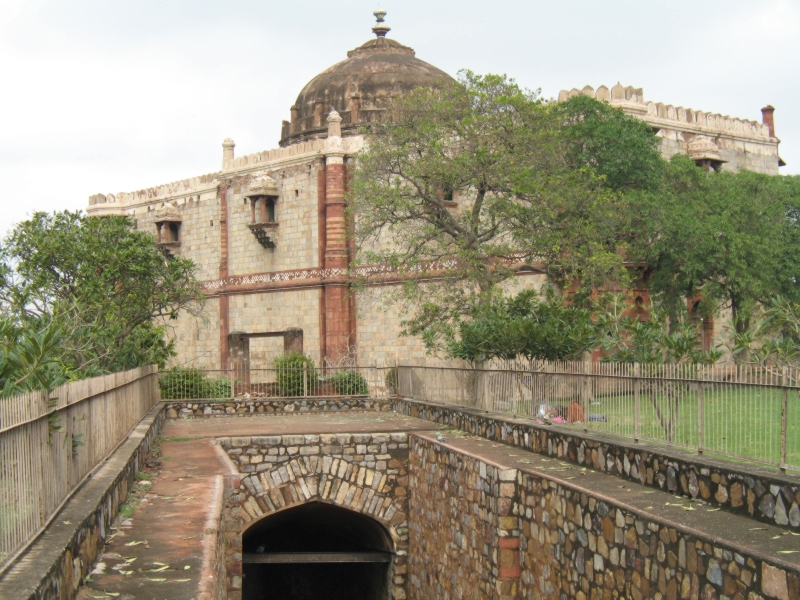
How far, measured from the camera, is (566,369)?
11.4 meters

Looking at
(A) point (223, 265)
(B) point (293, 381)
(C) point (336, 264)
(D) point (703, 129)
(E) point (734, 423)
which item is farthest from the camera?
(A) point (223, 265)

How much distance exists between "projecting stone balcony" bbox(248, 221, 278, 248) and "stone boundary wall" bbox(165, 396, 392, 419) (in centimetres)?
1040

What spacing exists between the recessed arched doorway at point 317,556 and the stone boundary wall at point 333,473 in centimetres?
39

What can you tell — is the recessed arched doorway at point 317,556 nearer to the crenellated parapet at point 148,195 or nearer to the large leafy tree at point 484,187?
the large leafy tree at point 484,187

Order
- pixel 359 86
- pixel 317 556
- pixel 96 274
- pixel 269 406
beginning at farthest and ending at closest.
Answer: pixel 359 86
pixel 269 406
pixel 96 274
pixel 317 556

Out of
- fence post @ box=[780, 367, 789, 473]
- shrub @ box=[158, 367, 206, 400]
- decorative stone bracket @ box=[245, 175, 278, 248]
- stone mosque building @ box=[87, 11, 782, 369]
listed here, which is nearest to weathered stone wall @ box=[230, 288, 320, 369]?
stone mosque building @ box=[87, 11, 782, 369]

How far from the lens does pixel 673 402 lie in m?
8.49

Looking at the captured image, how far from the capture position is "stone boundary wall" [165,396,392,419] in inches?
800

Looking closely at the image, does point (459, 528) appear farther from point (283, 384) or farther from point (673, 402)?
point (283, 384)

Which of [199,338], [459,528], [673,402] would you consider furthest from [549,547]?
[199,338]

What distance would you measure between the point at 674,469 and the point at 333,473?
7625 mm

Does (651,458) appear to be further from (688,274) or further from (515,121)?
(688,274)

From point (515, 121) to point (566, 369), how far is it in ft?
31.6

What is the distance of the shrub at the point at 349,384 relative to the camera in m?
23.1
